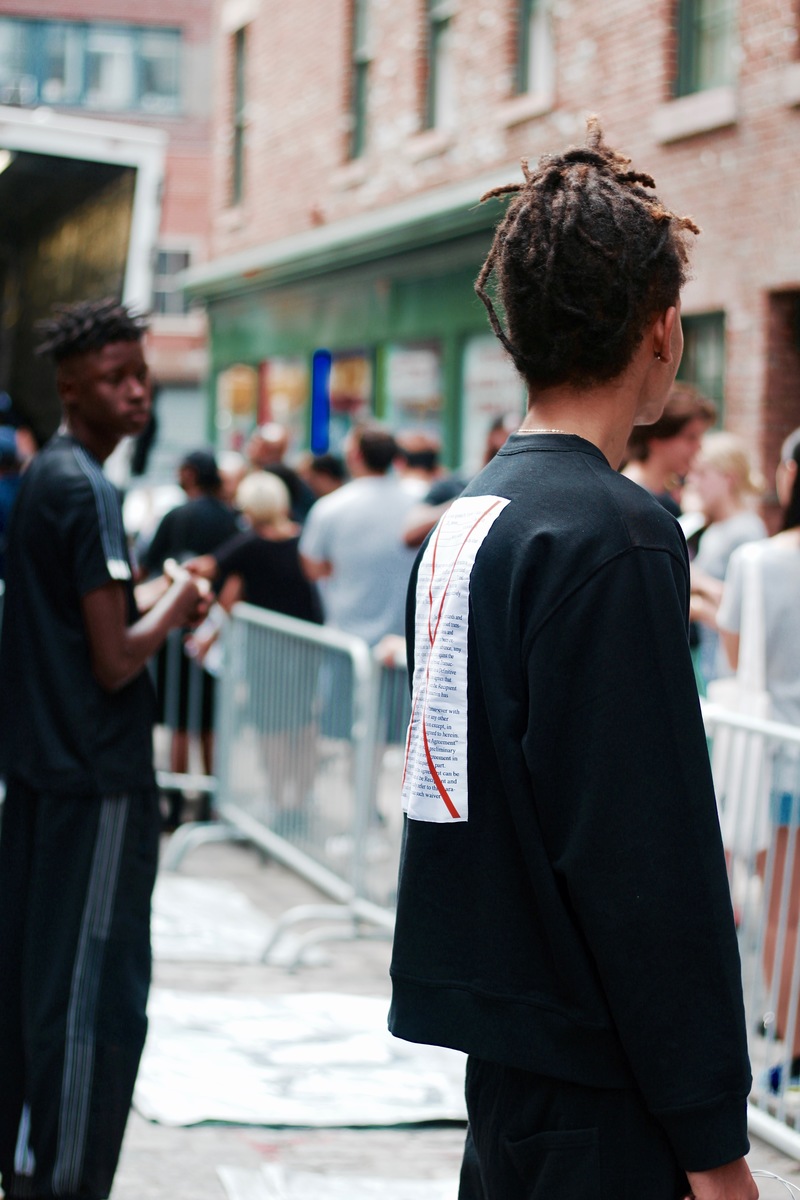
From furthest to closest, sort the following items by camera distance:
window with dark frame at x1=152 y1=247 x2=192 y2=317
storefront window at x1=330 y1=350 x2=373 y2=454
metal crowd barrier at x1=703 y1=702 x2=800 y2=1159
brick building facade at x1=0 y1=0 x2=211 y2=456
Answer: brick building facade at x1=0 y1=0 x2=211 y2=456
window with dark frame at x1=152 y1=247 x2=192 y2=317
storefront window at x1=330 y1=350 x2=373 y2=454
metal crowd barrier at x1=703 y1=702 x2=800 y2=1159

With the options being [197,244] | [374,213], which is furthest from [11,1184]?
[197,244]

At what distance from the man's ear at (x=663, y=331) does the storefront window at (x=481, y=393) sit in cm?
1197

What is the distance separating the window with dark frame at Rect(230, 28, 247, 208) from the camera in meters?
22.0

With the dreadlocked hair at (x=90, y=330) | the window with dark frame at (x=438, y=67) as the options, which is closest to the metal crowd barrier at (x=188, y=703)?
the dreadlocked hair at (x=90, y=330)

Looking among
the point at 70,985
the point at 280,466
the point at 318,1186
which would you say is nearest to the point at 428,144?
the point at 280,466

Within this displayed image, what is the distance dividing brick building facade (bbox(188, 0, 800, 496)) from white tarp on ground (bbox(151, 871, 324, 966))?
196 inches

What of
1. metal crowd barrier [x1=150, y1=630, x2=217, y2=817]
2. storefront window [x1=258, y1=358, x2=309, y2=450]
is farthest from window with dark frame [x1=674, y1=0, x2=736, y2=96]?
storefront window [x1=258, y1=358, x2=309, y2=450]

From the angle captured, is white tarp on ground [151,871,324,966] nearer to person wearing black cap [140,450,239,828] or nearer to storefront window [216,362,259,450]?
person wearing black cap [140,450,239,828]

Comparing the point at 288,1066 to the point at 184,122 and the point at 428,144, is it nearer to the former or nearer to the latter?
the point at 428,144

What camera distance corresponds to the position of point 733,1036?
195 centimetres

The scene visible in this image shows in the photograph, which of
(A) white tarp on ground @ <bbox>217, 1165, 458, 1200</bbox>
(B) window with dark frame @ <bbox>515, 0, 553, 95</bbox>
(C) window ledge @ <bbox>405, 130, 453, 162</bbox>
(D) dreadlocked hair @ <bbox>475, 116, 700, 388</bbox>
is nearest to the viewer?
(D) dreadlocked hair @ <bbox>475, 116, 700, 388</bbox>

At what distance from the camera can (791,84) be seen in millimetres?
10352

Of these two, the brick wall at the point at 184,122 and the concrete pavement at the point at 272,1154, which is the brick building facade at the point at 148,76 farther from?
the concrete pavement at the point at 272,1154

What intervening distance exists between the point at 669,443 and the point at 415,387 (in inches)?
415
